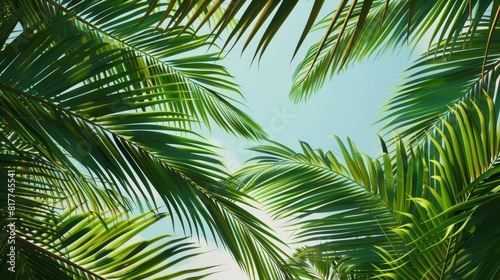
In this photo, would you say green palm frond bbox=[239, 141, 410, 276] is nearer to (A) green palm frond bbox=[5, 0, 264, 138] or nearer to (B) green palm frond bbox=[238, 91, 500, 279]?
(B) green palm frond bbox=[238, 91, 500, 279]

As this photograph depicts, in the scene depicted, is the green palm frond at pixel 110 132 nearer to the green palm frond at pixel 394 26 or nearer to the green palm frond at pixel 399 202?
the green palm frond at pixel 399 202

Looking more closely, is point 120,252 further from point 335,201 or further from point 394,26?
point 394,26

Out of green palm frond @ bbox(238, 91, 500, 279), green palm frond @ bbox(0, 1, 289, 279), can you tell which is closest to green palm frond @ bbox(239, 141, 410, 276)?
green palm frond @ bbox(238, 91, 500, 279)

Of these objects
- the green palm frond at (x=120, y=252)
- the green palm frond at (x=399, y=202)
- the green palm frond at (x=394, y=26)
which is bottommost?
the green palm frond at (x=399, y=202)

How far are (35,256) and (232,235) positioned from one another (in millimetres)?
468

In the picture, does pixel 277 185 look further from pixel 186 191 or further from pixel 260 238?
pixel 186 191

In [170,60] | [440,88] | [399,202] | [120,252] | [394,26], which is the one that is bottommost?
[399,202]

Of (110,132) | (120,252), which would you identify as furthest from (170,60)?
(110,132)

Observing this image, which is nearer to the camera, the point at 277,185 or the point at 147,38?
the point at 277,185

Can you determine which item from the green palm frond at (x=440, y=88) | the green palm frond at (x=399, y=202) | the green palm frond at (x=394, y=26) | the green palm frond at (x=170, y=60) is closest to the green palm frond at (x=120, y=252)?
the green palm frond at (x=399, y=202)

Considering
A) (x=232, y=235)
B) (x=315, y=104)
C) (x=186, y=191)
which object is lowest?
(x=232, y=235)

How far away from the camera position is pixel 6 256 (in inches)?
53.6

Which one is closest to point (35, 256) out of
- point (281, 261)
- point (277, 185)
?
point (281, 261)

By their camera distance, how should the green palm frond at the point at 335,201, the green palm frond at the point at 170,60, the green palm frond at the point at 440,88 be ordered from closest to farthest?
the green palm frond at the point at 335,201 → the green palm frond at the point at 170,60 → the green palm frond at the point at 440,88
